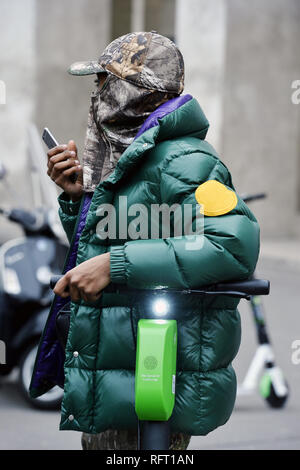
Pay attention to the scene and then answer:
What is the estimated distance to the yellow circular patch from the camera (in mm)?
2213

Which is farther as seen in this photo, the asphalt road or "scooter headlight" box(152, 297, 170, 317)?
the asphalt road

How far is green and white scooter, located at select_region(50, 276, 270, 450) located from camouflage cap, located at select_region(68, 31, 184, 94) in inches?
23.5

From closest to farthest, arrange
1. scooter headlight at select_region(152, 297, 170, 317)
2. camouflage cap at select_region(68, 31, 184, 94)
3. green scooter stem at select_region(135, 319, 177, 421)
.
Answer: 1. green scooter stem at select_region(135, 319, 177, 421)
2. scooter headlight at select_region(152, 297, 170, 317)
3. camouflage cap at select_region(68, 31, 184, 94)


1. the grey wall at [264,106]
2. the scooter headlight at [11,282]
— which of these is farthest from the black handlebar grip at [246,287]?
the grey wall at [264,106]

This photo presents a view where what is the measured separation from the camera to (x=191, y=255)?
219cm

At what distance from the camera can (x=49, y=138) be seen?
2.52 metres

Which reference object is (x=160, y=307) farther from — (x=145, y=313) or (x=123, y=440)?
(x=123, y=440)

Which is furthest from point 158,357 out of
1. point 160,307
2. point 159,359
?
point 160,307

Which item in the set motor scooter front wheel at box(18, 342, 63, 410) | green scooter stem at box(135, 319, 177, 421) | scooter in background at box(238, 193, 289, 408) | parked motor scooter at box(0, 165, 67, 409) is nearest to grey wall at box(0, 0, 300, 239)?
parked motor scooter at box(0, 165, 67, 409)

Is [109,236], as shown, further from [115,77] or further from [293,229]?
[293,229]

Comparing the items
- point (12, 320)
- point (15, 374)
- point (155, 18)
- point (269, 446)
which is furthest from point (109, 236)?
point (155, 18)

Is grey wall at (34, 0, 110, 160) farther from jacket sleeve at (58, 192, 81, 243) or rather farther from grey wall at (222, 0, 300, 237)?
jacket sleeve at (58, 192, 81, 243)

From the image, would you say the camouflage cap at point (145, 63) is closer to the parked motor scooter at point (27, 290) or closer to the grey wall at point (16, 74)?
the parked motor scooter at point (27, 290)

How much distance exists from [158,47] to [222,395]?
994 millimetres
